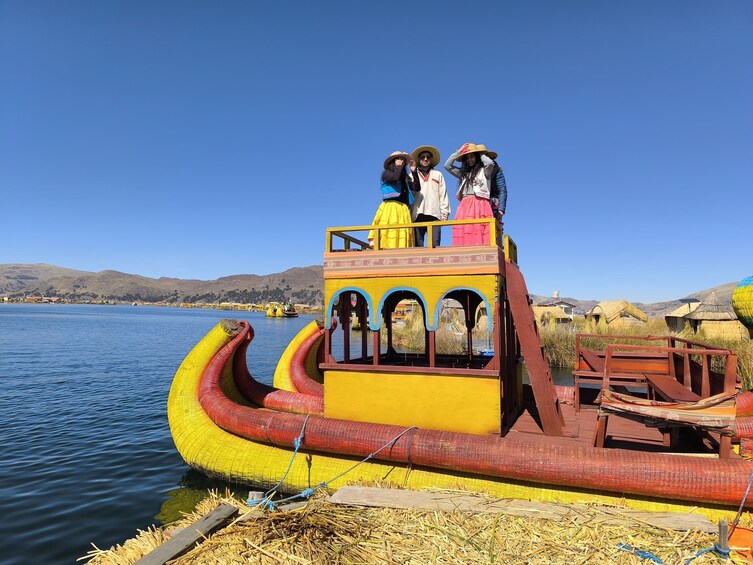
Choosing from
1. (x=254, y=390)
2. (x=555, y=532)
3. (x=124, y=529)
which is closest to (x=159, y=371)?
(x=254, y=390)

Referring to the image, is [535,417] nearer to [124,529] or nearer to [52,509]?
[124,529]

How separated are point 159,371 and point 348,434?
20.7 m

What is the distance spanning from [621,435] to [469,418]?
2.56 metres

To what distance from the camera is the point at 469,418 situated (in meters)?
7.06

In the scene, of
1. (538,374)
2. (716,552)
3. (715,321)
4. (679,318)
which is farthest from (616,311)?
(716,552)

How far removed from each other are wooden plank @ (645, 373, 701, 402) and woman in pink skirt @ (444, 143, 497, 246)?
392 cm

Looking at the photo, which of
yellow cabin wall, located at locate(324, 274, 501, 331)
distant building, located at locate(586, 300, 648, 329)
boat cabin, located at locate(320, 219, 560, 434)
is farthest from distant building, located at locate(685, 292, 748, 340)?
yellow cabin wall, located at locate(324, 274, 501, 331)

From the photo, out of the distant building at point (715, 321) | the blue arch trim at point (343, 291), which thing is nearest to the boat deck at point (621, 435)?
the blue arch trim at point (343, 291)

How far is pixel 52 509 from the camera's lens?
25.1 feet

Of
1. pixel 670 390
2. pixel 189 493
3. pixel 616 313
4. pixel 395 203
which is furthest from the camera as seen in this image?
pixel 616 313

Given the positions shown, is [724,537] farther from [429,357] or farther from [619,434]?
[429,357]

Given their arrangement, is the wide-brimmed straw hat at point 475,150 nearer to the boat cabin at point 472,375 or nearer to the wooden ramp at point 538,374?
the boat cabin at point 472,375

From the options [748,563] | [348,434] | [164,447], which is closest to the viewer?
[748,563]

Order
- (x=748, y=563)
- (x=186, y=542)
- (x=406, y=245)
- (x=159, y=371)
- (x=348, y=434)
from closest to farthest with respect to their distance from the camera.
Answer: (x=748, y=563), (x=186, y=542), (x=348, y=434), (x=406, y=245), (x=159, y=371)
